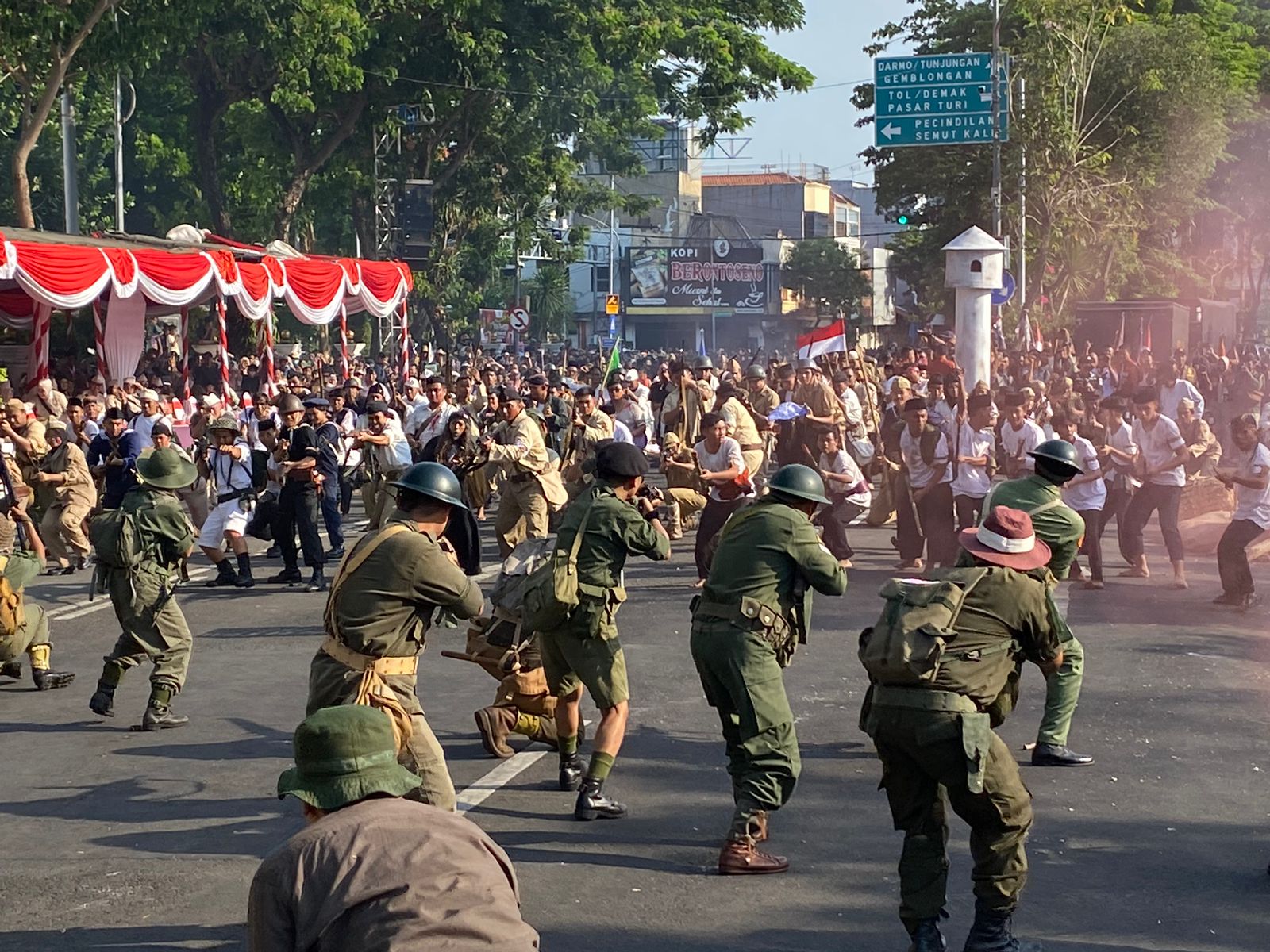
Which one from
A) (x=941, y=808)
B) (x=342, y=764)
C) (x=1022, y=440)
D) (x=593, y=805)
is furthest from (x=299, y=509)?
(x=342, y=764)

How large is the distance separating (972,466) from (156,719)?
755 centimetres

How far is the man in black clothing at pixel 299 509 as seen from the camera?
14.9 meters

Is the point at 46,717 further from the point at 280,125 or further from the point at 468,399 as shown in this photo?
the point at 280,125

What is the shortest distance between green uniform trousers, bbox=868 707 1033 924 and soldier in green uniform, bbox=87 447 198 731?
16.3 ft

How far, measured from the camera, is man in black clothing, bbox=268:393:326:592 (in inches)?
588

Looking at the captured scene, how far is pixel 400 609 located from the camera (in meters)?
6.27

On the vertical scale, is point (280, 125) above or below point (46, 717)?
above

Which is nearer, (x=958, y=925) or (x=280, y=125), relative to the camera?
(x=958, y=925)

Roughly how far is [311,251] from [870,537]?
34703mm

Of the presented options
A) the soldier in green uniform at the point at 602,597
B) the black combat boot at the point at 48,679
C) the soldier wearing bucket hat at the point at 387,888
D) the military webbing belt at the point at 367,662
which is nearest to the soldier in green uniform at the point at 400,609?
the military webbing belt at the point at 367,662

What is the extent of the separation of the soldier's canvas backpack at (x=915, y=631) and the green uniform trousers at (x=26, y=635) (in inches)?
253

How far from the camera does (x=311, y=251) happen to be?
49781mm

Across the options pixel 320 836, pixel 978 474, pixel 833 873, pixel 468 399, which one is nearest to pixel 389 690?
pixel 833 873

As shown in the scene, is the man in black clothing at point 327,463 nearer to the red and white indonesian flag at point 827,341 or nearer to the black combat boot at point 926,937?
the black combat boot at point 926,937
